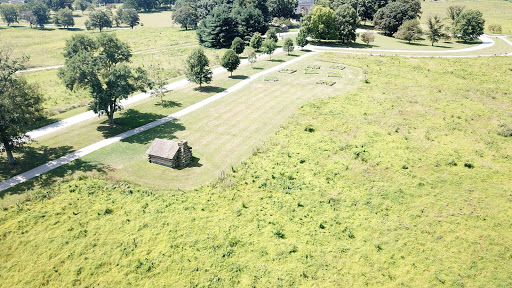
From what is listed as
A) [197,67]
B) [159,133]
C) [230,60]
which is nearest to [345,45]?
[230,60]

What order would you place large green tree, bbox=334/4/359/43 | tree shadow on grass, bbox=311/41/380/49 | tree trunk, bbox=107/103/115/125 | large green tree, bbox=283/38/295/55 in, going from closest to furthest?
tree trunk, bbox=107/103/115/125
large green tree, bbox=283/38/295/55
large green tree, bbox=334/4/359/43
tree shadow on grass, bbox=311/41/380/49

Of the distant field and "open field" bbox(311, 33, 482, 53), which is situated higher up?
the distant field

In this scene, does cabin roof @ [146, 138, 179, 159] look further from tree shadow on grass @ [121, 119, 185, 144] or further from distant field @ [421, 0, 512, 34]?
distant field @ [421, 0, 512, 34]

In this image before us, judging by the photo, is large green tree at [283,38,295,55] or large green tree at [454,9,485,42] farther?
large green tree at [454,9,485,42]

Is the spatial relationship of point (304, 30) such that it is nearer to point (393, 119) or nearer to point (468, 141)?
point (393, 119)

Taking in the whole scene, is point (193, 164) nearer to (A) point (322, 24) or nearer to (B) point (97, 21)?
(A) point (322, 24)

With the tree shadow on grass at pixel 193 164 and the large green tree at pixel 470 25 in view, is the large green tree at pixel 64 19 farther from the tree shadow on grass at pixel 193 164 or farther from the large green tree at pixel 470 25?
the large green tree at pixel 470 25

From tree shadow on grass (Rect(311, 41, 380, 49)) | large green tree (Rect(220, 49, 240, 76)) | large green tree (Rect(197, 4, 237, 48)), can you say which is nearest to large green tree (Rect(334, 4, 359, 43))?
tree shadow on grass (Rect(311, 41, 380, 49))
